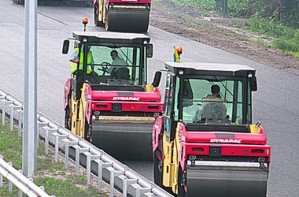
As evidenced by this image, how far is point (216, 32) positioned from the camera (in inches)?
1454

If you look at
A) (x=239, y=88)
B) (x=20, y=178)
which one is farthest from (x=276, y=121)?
(x=20, y=178)

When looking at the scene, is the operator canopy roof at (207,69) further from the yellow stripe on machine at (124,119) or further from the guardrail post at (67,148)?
the yellow stripe on machine at (124,119)

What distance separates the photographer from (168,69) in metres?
13.5

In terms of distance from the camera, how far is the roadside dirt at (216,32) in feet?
103

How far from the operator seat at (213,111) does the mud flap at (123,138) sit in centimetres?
277

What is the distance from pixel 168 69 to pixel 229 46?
64.6 ft

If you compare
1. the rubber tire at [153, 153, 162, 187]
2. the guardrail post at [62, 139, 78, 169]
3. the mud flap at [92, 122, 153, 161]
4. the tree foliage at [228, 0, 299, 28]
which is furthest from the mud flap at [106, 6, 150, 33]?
the rubber tire at [153, 153, 162, 187]

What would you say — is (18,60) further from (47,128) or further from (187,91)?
(187,91)

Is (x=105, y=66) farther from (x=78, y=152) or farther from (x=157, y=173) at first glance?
(x=157, y=173)

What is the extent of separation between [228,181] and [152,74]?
13.8 metres

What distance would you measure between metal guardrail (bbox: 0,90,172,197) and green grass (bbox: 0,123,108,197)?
162 mm

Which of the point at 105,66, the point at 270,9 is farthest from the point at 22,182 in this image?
the point at 270,9

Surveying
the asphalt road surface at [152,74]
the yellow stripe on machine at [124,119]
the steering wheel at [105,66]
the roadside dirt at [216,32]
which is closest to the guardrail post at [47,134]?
the yellow stripe on machine at [124,119]

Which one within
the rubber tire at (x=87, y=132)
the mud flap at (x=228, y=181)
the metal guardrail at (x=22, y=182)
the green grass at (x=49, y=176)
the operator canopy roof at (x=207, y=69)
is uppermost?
the operator canopy roof at (x=207, y=69)
